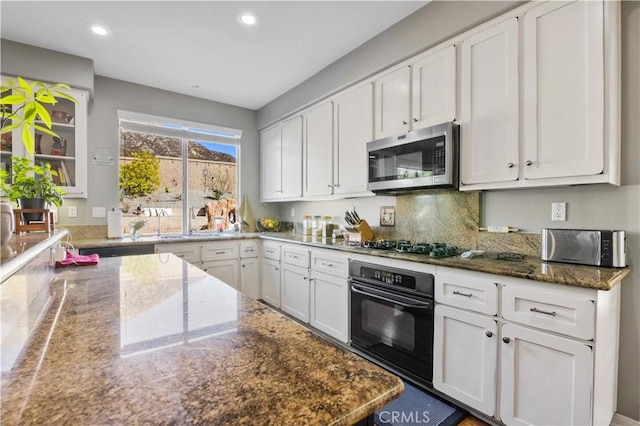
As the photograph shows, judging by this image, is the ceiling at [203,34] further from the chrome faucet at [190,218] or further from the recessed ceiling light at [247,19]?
the chrome faucet at [190,218]

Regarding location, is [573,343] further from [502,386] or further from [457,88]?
[457,88]

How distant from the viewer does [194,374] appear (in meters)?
0.60

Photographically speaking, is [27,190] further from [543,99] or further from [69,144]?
[543,99]

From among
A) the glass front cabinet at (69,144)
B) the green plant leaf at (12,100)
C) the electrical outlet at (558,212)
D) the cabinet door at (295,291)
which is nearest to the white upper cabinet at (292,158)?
the cabinet door at (295,291)

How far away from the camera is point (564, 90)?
1700 mm

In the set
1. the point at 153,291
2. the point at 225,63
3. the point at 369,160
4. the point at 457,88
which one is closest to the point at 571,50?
the point at 457,88

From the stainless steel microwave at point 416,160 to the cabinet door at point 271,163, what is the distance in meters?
1.77

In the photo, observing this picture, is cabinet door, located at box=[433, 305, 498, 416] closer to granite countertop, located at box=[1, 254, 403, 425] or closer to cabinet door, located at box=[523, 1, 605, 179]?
cabinet door, located at box=[523, 1, 605, 179]

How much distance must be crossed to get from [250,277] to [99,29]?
2.82 meters

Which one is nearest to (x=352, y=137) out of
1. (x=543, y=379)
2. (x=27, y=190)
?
(x=543, y=379)

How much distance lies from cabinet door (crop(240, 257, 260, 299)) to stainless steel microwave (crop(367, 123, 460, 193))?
1.92m

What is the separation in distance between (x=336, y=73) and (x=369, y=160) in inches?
42.2

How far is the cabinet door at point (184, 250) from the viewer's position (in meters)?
3.28

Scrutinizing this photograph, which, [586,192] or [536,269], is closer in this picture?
[536,269]
